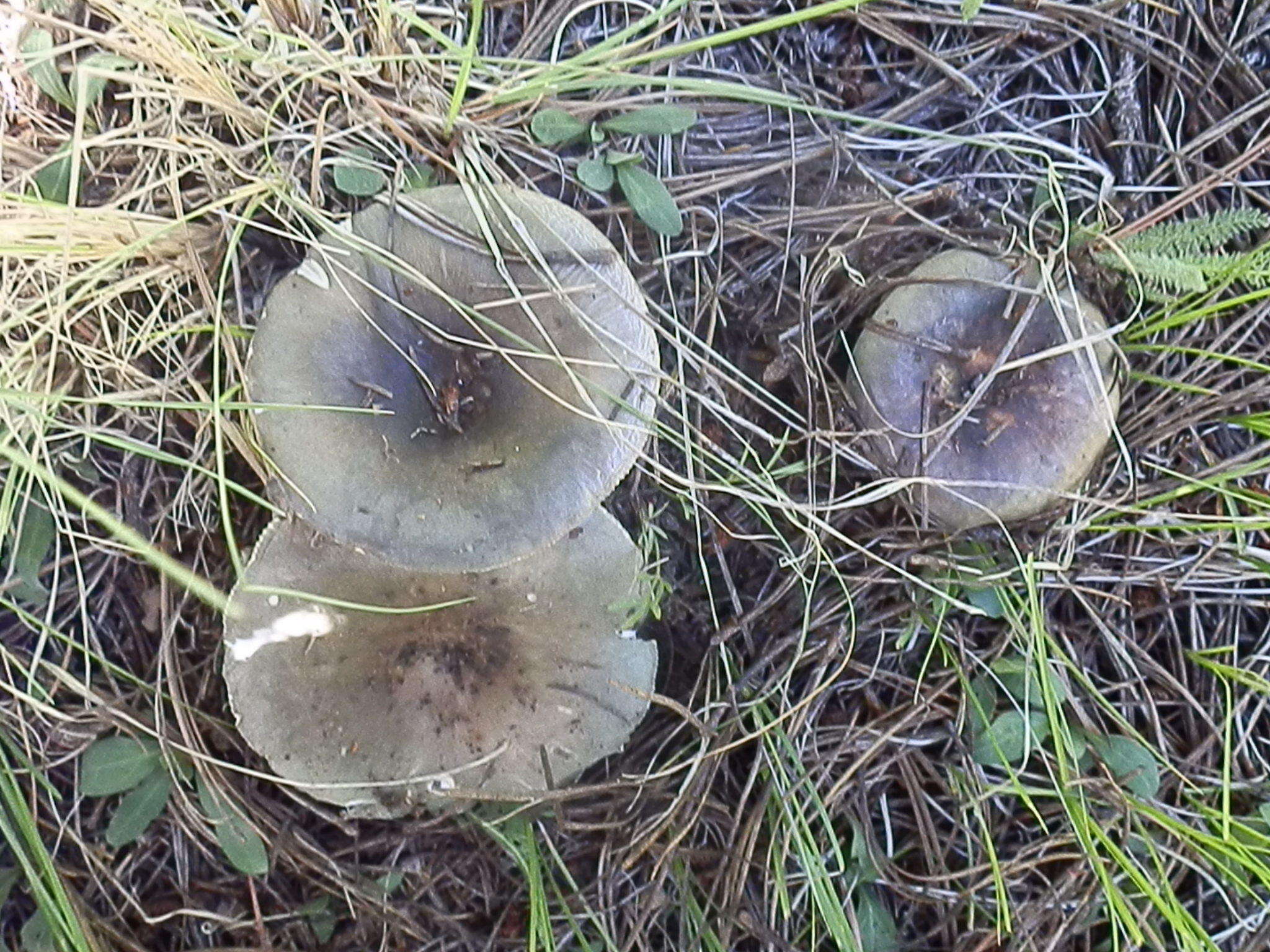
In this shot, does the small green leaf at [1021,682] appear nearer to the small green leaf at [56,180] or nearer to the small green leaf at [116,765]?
the small green leaf at [116,765]

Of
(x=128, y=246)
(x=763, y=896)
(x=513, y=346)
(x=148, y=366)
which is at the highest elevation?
(x=128, y=246)

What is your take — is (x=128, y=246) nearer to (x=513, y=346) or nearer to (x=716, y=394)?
(x=513, y=346)

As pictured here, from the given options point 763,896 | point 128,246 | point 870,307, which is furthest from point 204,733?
point 870,307

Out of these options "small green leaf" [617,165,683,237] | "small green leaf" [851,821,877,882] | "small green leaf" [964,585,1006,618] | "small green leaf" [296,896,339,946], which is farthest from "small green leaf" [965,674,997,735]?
"small green leaf" [296,896,339,946]

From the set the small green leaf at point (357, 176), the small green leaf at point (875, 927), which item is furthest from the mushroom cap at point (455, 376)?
the small green leaf at point (875, 927)

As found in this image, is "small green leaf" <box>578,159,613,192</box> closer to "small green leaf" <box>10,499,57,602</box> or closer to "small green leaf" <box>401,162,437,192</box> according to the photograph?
"small green leaf" <box>401,162,437,192</box>

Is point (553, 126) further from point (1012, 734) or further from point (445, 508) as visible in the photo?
point (1012, 734)
